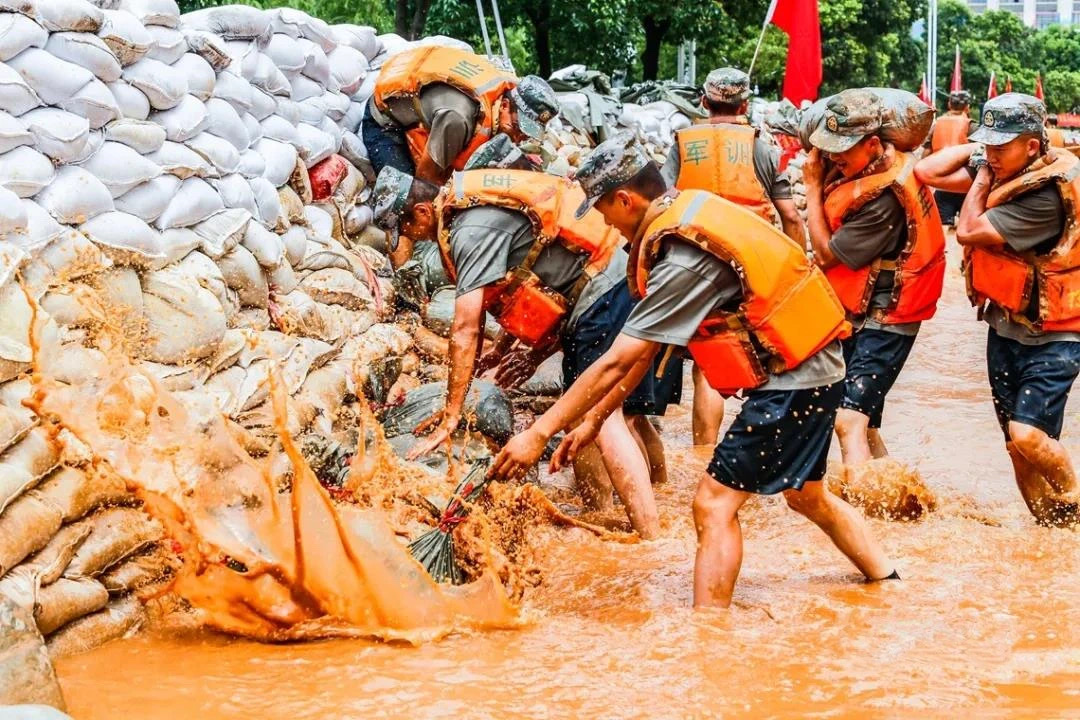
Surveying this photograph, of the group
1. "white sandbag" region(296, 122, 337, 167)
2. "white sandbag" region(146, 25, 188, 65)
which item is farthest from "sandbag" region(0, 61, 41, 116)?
"white sandbag" region(296, 122, 337, 167)

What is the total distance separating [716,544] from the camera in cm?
358

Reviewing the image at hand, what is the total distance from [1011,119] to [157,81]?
3.09 metres

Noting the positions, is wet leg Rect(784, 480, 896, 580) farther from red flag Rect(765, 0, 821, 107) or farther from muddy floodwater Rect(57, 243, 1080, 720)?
red flag Rect(765, 0, 821, 107)

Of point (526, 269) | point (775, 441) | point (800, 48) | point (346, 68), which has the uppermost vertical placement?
point (800, 48)

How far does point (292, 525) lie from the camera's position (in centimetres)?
346

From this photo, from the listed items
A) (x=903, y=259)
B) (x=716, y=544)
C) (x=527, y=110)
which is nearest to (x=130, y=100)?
(x=527, y=110)

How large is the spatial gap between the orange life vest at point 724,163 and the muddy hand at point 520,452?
2505 mm

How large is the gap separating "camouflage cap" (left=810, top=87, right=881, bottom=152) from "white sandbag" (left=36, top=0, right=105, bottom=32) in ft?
8.72

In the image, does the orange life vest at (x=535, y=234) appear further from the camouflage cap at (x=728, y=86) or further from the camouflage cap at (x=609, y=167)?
the camouflage cap at (x=728, y=86)

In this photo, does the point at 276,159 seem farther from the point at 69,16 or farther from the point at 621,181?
the point at 621,181

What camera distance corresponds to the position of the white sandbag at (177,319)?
4352mm

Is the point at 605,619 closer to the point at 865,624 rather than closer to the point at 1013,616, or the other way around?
the point at 865,624

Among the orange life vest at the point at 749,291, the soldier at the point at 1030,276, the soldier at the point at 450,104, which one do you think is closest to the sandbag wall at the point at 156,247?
the soldier at the point at 450,104

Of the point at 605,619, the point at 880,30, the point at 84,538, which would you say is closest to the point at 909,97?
the point at 605,619
